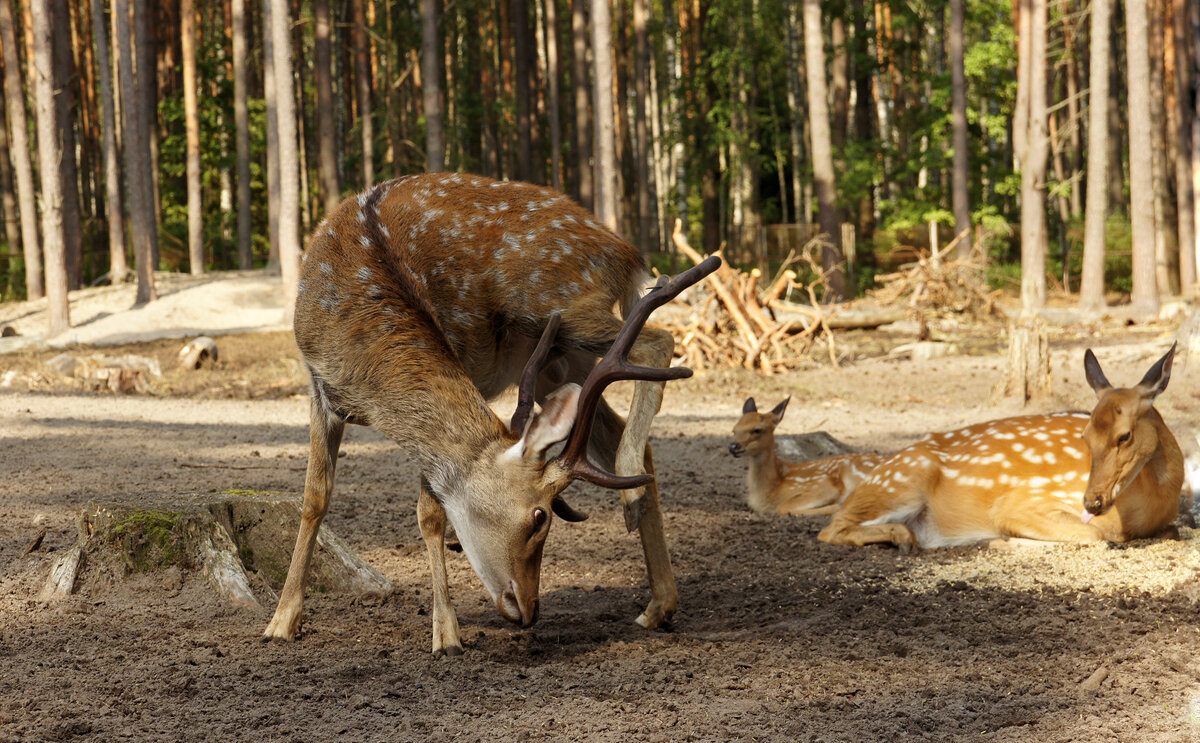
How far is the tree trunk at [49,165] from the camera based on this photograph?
59.2 feet

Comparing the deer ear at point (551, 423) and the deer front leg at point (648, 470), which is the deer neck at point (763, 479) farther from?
the deer ear at point (551, 423)

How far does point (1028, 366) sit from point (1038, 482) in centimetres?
520

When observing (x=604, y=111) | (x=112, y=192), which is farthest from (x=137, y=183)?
(x=604, y=111)

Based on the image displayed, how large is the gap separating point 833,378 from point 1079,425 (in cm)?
760

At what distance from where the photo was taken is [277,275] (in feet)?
79.2

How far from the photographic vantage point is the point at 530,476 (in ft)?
12.4

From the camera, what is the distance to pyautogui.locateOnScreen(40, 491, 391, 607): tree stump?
4785 millimetres

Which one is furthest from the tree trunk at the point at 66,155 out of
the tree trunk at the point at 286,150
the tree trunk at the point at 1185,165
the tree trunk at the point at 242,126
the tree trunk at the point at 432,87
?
the tree trunk at the point at 1185,165

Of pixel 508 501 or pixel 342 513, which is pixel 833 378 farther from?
pixel 508 501

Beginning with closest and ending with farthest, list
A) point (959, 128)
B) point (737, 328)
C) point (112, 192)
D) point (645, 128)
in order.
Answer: point (737, 328) < point (112, 192) < point (959, 128) < point (645, 128)

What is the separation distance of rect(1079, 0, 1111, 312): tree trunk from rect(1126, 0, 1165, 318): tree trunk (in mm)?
444

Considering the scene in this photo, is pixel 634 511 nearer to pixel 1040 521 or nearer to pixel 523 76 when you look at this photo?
pixel 1040 521

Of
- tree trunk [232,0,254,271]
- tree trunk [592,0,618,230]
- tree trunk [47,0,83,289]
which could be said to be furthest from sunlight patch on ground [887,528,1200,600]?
tree trunk [232,0,254,271]

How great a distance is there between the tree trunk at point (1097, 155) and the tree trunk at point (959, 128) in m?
4.40
